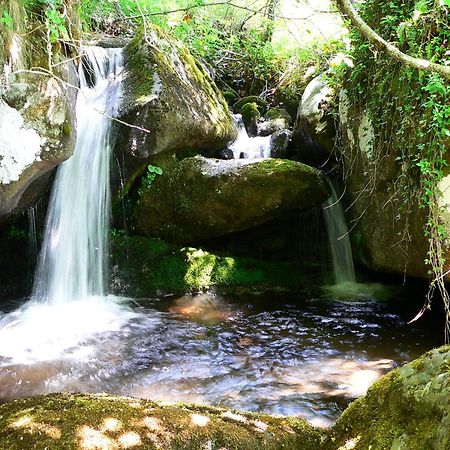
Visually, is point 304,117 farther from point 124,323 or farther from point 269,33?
point 269,33

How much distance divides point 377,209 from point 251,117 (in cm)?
474

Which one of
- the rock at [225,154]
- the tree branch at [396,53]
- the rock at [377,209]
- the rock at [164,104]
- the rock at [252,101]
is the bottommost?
the rock at [377,209]

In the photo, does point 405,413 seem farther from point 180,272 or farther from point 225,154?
point 225,154

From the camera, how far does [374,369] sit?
434cm

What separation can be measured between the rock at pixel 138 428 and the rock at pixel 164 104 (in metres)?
4.86

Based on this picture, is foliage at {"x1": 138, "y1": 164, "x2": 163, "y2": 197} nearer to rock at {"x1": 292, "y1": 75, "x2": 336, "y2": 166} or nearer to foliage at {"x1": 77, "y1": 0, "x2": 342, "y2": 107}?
rock at {"x1": 292, "y1": 75, "x2": 336, "y2": 166}

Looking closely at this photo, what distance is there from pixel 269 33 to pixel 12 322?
10338mm

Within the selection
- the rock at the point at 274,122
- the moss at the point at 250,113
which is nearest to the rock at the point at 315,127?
the rock at the point at 274,122

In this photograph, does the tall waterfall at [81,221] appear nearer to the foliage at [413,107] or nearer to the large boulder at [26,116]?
the large boulder at [26,116]

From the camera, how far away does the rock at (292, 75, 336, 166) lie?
7168 millimetres

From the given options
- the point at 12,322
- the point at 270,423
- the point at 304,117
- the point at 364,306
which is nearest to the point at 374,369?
the point at 364,306

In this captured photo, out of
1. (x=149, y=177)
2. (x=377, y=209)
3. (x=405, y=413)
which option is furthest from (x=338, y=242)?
(x=405, y=413)

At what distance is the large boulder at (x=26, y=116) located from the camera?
186 inches

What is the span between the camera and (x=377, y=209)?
5766mm
